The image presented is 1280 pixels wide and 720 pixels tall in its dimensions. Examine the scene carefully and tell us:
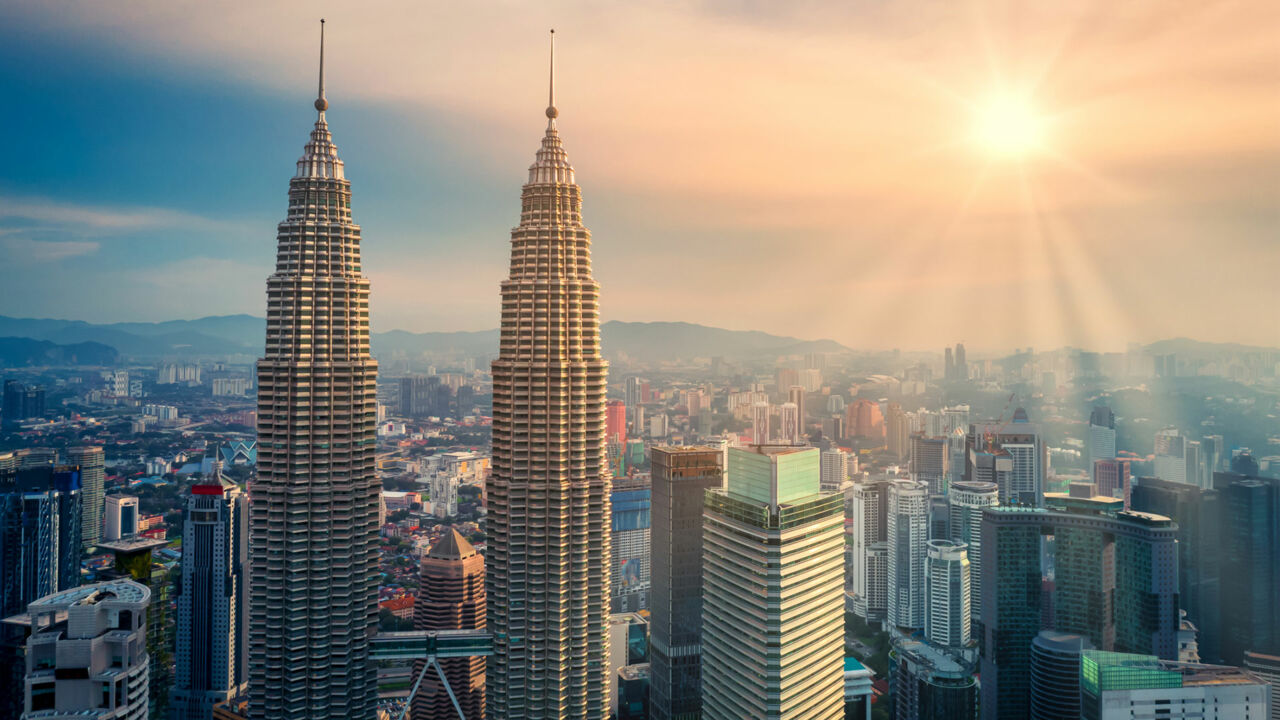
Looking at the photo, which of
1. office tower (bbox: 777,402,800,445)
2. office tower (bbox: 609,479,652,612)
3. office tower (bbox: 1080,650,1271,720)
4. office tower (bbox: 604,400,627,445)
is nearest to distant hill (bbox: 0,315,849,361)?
office tower (bbox: 604,400,627,445)

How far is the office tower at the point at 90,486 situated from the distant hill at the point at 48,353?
2222mm

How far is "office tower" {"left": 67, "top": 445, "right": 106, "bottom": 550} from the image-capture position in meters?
19.0

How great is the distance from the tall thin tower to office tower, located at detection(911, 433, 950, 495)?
16.1 m

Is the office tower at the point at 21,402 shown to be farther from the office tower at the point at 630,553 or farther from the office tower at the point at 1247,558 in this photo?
the office tower at the point at 1247,558

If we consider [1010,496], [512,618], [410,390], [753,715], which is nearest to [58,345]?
[410,390]

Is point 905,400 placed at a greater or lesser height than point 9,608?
greater

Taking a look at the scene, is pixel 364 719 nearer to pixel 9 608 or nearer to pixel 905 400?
pixel 9 608

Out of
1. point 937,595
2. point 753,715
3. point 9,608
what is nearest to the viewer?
point 753,715

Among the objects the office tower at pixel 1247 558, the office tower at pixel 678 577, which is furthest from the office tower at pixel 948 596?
the office tower at pixel 678 577

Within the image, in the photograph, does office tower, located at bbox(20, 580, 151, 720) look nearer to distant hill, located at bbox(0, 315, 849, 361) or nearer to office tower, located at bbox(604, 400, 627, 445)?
distant hill, located at bbox(0, 315, 849, 361)

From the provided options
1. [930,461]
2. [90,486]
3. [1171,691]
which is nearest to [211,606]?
[90,486]

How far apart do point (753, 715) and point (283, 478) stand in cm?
752

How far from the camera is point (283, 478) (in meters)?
11.6

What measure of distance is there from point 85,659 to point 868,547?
779 inches
